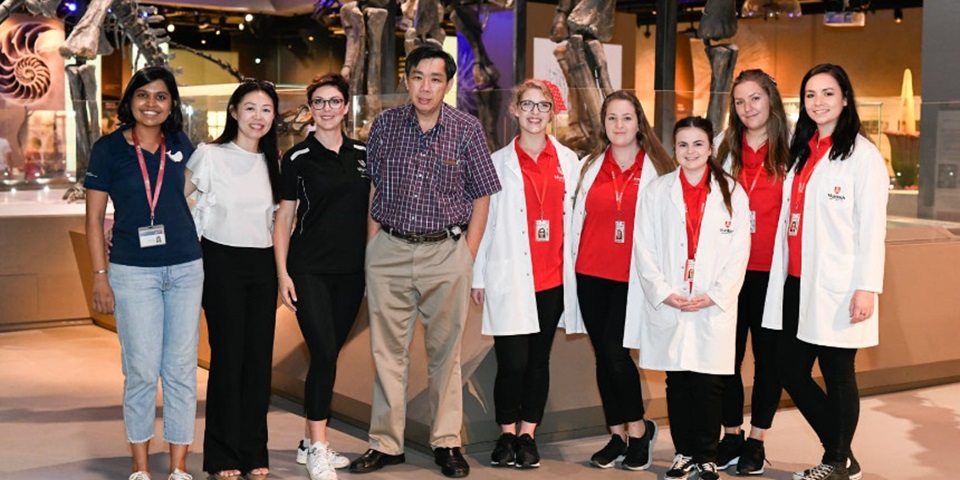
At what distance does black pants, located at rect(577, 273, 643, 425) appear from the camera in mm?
4305

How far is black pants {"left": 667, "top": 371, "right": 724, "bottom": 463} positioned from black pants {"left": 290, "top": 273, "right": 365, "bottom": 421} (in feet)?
3.98

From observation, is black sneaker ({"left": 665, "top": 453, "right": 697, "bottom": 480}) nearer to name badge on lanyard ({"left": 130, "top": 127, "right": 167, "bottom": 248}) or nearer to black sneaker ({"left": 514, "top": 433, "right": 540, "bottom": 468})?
black sneaker ({"left": 514, "top": 433, "right": 540, "bottom": 468})

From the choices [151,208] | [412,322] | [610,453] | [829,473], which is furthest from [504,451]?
[151,208]

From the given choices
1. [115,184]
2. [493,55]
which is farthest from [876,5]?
[115,184]

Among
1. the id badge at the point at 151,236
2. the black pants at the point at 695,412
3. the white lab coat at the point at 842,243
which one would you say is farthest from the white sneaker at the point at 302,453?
the white lab coat at the point at 842,243

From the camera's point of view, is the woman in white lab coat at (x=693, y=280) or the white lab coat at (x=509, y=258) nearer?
the woman in white lab coat at (x=693, y=280)

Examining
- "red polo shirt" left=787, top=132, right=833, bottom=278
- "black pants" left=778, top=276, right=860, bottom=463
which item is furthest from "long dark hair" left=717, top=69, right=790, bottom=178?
"black pants" left=778, top=276, right=860, bottom=463

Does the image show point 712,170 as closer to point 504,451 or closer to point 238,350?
point 504,451

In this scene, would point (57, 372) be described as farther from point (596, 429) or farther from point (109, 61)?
point (109, 61)

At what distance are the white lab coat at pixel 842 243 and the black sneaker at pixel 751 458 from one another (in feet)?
2.08

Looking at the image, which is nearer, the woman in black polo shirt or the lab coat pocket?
the lab coat pocket

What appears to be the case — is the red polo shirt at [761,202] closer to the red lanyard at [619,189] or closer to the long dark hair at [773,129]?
the long dark hair at [773,129]

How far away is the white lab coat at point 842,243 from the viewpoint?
3.97 m

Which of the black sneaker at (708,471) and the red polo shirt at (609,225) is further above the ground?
the red polo shirt at (609,225)
